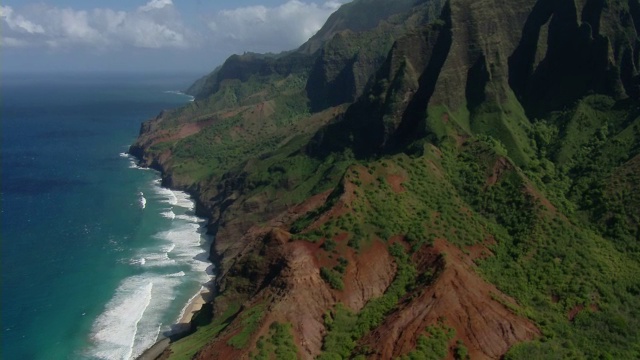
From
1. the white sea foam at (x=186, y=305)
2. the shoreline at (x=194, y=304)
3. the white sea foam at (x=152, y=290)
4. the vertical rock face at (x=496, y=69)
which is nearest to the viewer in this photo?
the white sea foam at (x=152, y=290)

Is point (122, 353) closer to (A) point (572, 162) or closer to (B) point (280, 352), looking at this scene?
(B) point (280, 352)

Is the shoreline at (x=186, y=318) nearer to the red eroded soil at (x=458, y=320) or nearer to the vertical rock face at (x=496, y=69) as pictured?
the red eroded soil at (x=458, y=320)

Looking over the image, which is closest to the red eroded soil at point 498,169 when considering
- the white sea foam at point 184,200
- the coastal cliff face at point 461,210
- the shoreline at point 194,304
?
the coastal cliff face at point 461,210

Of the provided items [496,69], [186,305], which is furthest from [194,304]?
[496,69]

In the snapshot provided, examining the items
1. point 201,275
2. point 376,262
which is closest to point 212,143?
point 201,275

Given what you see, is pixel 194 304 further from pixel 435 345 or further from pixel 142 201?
pixel 142 201

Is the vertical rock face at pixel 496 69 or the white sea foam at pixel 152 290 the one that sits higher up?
the vertical rock face at pixel 496 69
